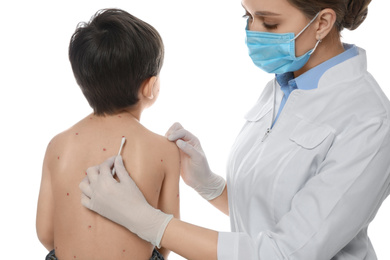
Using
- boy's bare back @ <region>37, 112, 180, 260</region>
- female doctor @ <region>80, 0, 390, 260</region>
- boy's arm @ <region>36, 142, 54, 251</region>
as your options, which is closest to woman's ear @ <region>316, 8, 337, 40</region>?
female doctor @ <region>80, 0, 390, 260</region>

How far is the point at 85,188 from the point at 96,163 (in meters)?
0.10

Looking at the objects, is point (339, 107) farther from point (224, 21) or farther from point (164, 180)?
point (224, 21)

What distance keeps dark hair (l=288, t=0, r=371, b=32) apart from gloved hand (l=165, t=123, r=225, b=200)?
2.07 feet

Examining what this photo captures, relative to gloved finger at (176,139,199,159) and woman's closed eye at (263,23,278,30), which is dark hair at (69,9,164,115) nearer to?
gloved finger at (176,139,199,159)

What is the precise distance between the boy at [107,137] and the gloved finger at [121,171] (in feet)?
0.17

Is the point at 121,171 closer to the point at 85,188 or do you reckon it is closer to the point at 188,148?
the point at 85,188

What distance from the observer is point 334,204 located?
1.56 m

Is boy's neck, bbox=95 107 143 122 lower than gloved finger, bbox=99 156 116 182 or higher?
higher

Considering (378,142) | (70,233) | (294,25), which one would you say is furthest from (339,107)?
(70,233)

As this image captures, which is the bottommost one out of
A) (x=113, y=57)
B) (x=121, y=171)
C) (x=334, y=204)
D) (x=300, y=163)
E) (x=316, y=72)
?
(x=334, y=204)

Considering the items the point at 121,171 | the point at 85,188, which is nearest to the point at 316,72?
the point at 121,171

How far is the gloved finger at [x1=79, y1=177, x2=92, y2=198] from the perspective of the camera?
1.69m

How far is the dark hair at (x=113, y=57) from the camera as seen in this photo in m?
1.72

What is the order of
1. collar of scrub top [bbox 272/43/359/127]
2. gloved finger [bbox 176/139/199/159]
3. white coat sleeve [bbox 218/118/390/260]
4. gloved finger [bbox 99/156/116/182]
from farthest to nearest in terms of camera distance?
gloved finger [bbox 176/139/199/159] → collar of scrub top [bbox 272/43/359/127] → gloved finger [bbox 99/156/116/182] → white coat sleeve [bbox 218/118/390/260]
